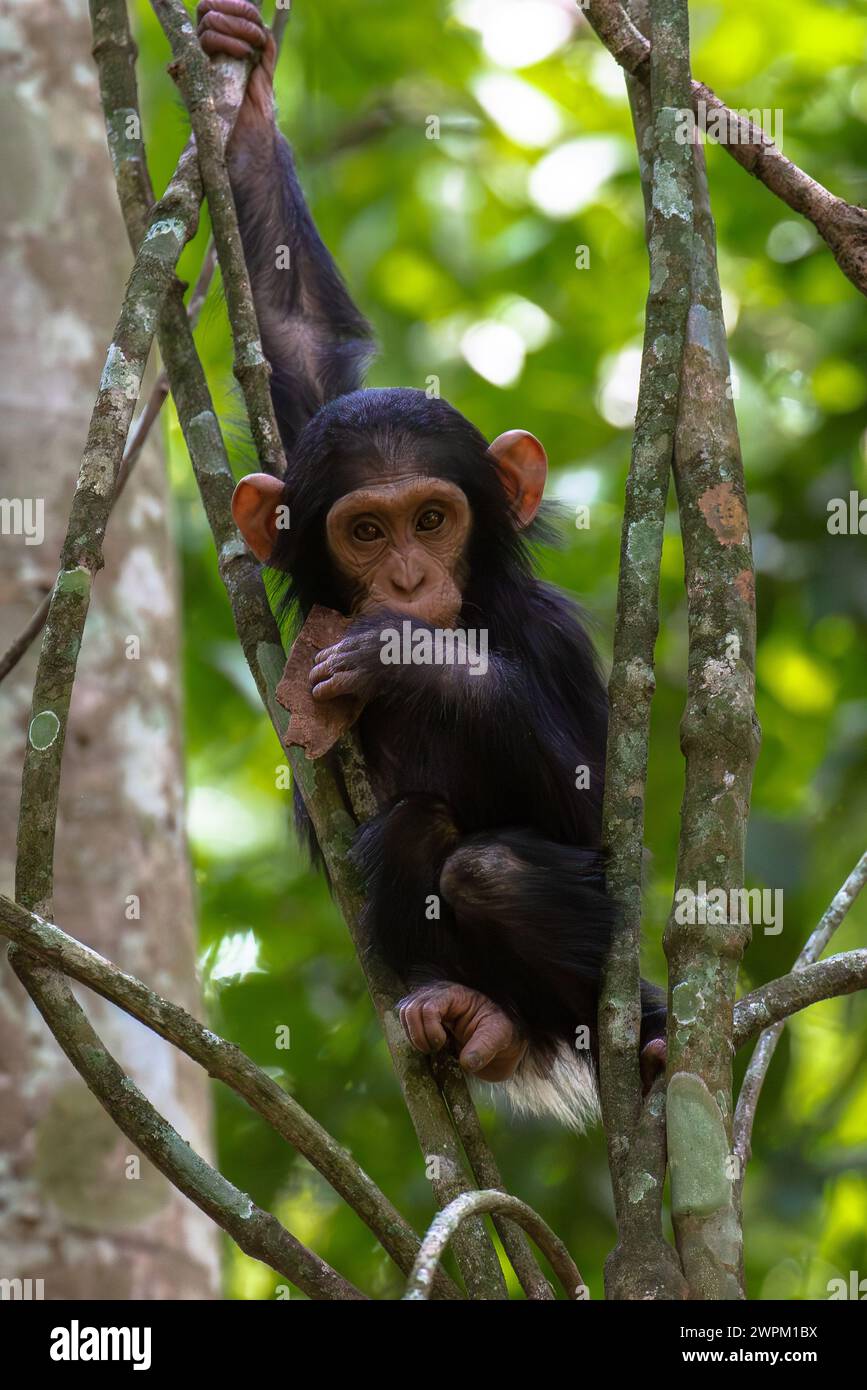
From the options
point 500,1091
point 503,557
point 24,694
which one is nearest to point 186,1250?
point 500,1091

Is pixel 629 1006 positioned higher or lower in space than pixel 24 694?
lower

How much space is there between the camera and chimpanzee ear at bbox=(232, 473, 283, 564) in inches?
147

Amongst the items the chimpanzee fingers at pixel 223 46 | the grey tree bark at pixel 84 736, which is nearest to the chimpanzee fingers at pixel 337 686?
the chimpanzee fingers at pixel 223 46

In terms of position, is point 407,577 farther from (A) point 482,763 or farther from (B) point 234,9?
(B) point 234,9

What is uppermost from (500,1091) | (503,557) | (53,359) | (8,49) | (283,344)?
(8,49)

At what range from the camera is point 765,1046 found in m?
2.98

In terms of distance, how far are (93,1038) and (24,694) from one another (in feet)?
9.35

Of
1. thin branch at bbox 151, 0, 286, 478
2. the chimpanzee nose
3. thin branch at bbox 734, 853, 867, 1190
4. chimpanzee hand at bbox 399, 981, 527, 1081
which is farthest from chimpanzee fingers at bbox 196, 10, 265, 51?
thin branch at bbox 734, 853, 867, 1190

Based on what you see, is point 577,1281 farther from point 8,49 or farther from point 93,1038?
point 8,49

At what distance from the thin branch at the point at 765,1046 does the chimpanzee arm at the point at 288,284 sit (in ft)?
7.26

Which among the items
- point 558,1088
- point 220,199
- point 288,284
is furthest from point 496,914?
point 288,284

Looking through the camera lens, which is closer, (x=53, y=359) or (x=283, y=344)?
(x=283, y=344)

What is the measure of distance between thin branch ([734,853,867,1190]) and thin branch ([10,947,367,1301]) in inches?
27.8

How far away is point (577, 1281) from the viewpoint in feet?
8.53
